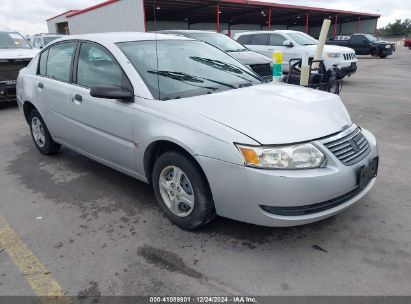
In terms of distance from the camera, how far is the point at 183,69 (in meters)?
3.60

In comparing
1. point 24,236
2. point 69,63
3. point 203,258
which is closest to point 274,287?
point 203,258

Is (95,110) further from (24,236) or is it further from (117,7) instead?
(117,7)

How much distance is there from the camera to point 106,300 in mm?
2367

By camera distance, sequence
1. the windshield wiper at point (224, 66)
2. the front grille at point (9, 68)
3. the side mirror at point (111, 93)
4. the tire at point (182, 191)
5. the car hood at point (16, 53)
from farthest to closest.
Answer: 1. the car hood at point (16, 53)
2. the front grille at point (9, 68)
3. the windshield wiper at point (224, 66)
4. the side mirror at point (111, 93)
5. the tire at point (182, 191)

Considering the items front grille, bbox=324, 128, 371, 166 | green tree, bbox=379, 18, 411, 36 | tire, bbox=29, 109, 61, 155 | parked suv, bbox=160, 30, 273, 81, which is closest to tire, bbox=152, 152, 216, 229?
front grille, bbox=324, 128, 371, 166

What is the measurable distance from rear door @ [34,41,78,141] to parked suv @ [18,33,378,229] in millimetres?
25

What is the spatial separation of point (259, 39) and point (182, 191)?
11.7 meters

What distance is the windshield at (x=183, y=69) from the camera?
3328 millimetres

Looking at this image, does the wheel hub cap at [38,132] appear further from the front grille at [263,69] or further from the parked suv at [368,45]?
the parked suv at [368,45]

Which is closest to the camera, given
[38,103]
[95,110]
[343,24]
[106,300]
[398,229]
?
[106,300]

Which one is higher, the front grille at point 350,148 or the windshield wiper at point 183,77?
the windshield wiper at point 183,77

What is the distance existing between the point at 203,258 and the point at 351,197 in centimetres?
122

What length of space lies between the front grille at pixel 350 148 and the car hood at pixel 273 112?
0.09 m

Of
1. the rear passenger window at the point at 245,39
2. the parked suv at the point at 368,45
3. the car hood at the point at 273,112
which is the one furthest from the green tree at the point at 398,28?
the car hood at the point at 273,112
